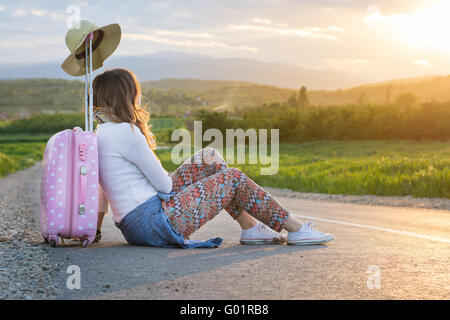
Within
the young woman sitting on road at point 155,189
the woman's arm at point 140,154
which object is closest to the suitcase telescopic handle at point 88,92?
the young woman sitting on road at point 155,189

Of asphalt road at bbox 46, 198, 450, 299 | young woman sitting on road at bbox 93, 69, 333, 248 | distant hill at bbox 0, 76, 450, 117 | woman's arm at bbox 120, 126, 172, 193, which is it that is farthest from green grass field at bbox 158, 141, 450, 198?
distant hill at bbox 0, 76, 450, 117

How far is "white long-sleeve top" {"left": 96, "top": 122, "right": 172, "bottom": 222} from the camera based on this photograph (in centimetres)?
480

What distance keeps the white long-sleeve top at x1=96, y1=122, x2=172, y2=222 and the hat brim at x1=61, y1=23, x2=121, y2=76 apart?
830mm

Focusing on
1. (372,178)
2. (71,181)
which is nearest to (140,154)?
(71,181)

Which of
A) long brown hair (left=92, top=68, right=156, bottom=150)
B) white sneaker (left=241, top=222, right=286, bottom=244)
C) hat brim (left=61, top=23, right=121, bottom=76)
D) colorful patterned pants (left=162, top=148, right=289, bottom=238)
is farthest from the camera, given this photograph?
white sneaker (left=241, top=222, right=286, bottom=244)

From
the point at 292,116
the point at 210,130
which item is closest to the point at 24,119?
the point at 210,130

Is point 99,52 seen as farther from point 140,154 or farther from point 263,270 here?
point 263,270

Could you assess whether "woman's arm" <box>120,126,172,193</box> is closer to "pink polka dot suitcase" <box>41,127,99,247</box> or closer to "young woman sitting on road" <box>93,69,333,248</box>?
"young woman sitting on road" <box>93,69,333,248</box>

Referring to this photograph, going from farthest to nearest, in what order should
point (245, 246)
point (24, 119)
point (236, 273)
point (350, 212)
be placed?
1. point (24, 119)
2. point (350, 212)
3. point (245, 246)
4. point (236, 273)

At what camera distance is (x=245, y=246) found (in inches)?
219

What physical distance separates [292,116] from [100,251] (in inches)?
1309

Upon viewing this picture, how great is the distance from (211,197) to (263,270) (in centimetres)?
109

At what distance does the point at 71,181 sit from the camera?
4750 mm
